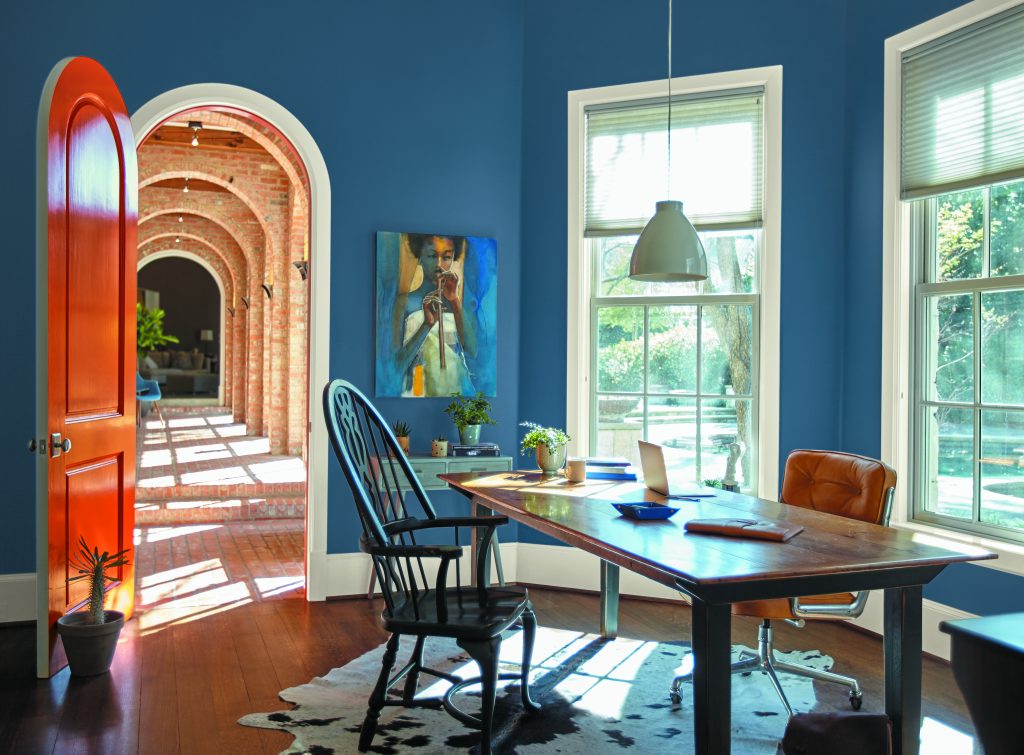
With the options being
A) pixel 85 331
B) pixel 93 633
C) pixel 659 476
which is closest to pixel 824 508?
pixel 659 476

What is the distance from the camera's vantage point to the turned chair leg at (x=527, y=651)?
3.06m

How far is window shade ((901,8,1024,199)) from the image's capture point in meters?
3.76

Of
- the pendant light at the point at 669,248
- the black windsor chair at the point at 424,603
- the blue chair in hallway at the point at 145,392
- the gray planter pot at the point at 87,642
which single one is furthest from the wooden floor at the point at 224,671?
the blue chair in hallway at the point at 145,392

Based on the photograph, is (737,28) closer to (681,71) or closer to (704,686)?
(681,71)

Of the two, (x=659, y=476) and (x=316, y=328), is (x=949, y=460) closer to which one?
(x=659, y=476)

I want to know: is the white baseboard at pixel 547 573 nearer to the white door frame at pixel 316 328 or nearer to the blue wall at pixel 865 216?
the white door frame at pixel 316 328

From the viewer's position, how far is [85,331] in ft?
12.7

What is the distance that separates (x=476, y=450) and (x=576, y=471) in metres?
1.11

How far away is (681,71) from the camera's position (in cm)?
489

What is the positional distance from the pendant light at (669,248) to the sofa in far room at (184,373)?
1885cm

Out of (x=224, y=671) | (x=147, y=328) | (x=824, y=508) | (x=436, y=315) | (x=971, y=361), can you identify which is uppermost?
(x=147, y=328)

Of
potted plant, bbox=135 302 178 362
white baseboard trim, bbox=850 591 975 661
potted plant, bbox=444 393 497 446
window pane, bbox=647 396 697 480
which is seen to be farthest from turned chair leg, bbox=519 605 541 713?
potted plant, bbox=135 302 178 362

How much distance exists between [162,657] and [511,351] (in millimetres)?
2471

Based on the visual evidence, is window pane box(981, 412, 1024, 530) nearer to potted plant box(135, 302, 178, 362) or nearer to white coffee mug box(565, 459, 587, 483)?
white coffee mug box(565, 459, 587, 483)
